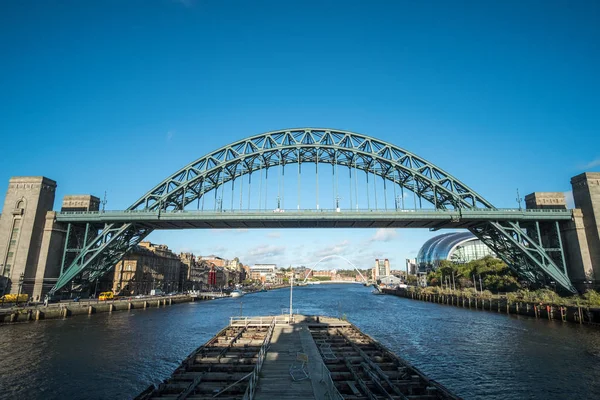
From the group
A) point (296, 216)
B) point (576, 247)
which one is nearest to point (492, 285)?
point (576, 247)

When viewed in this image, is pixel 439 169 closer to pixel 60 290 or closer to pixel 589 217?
pixel 589 217

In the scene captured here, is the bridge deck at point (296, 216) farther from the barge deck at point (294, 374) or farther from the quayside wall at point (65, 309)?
the barge deck at point (294, 374)

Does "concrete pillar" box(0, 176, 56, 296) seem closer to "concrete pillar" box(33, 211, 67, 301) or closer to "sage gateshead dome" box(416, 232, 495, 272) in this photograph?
"concrete pillar" box(33, 211, 67, 301)

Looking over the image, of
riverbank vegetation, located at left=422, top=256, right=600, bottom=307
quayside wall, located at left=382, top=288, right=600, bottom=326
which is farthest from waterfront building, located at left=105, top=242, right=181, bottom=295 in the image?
riverbank vegetation, located at left=422, top=256, right=600, bottom=307

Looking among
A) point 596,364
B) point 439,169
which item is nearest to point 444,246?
point 439,169

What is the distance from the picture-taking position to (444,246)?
161 meters

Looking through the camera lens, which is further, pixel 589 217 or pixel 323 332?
pixel 589 217

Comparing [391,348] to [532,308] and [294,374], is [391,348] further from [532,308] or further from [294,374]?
[532,308]

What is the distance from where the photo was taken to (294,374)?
15.7 metres

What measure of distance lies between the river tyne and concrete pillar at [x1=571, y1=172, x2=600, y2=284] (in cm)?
1239

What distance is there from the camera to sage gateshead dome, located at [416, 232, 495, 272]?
148000mm

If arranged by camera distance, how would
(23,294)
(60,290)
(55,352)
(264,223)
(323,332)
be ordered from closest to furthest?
(55,352) → (323,332) → (23,294) → (60,290) → (264,223)

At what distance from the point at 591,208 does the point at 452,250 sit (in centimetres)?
11367

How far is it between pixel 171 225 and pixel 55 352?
107 ft
